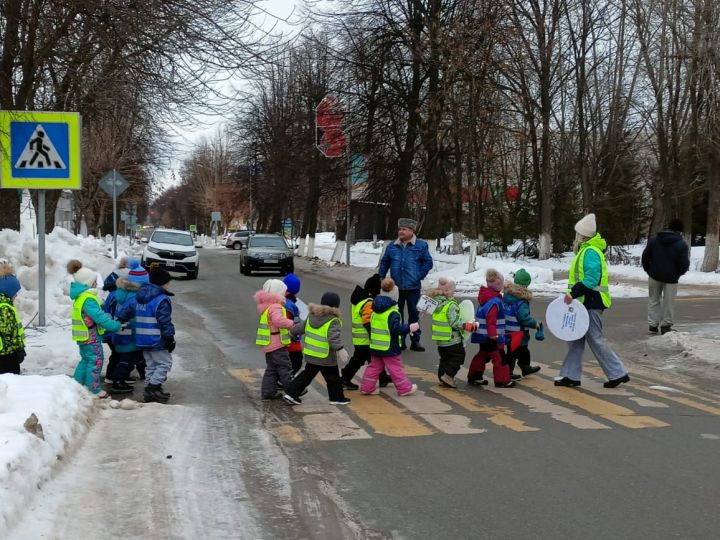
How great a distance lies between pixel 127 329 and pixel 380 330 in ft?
8.84

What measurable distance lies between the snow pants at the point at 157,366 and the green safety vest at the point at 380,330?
2.13 m

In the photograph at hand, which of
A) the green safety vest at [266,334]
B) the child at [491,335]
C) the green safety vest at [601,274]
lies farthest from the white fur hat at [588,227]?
the green safety vest at [266,334]

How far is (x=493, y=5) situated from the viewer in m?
25.9

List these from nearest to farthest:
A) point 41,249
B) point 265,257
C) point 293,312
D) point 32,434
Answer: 1. point 32,434
2. point 293,312
3. point 41,249
4. point 265,257

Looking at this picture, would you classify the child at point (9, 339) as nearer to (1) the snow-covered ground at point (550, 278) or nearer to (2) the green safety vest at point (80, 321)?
(2) the green safety vest at point (80, 321)

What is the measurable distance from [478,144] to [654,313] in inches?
515

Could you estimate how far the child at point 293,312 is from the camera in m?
8.34

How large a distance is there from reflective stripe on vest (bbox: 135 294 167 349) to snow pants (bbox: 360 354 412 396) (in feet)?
7.32

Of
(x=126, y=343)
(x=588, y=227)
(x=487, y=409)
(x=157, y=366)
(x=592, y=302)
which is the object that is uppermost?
(x=588, y=227)

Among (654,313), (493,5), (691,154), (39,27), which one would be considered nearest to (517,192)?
(691,154)

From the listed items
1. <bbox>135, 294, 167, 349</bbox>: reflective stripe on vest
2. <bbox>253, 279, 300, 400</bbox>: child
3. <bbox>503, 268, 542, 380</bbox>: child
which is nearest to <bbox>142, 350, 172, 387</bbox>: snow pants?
<bbox>135, 294, 167, 349</bbox>: reflective stripe on vest

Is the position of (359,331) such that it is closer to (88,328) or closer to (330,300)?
(330,300)

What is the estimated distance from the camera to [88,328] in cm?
790

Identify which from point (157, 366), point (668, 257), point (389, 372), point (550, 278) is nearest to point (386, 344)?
point (389, 372)
